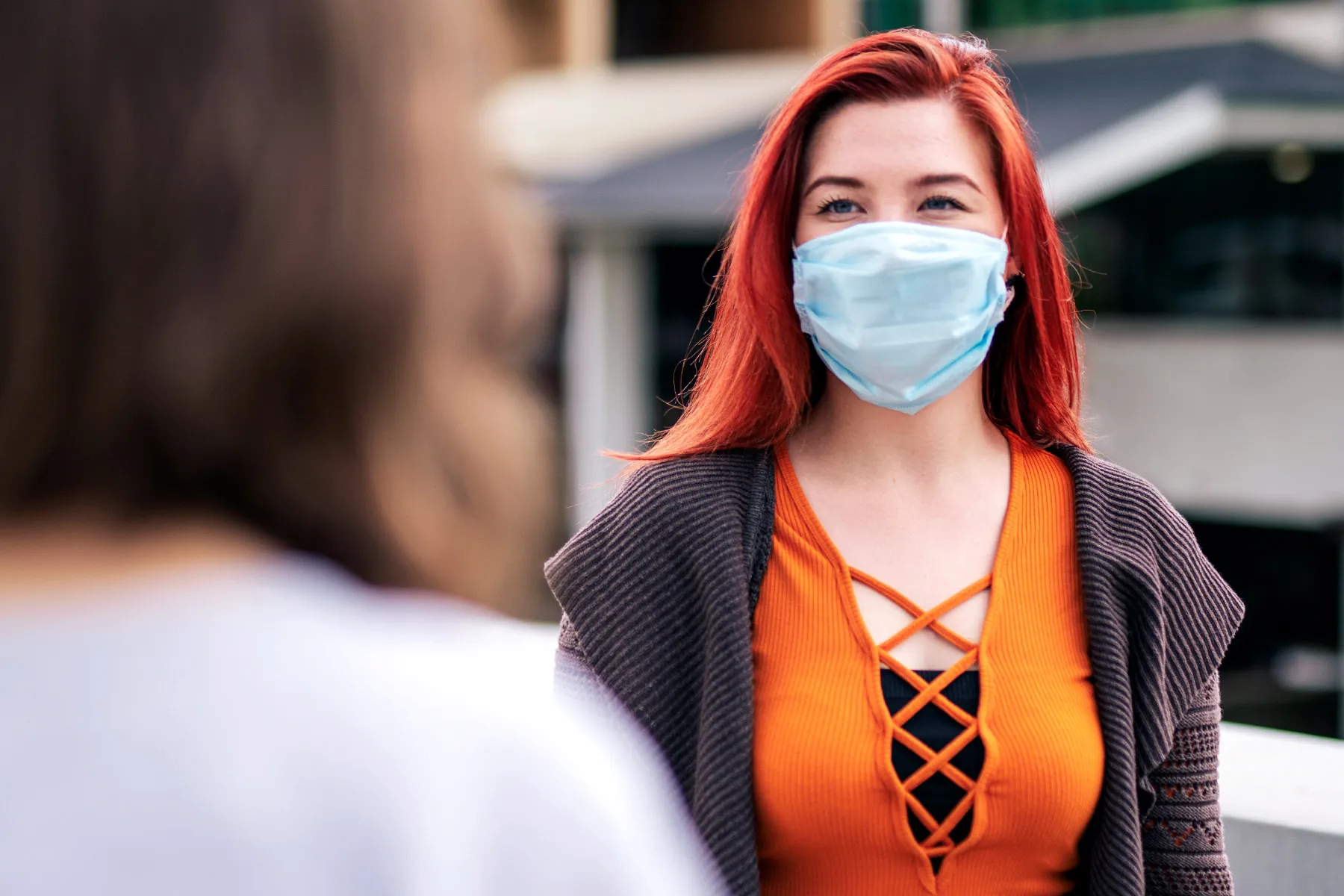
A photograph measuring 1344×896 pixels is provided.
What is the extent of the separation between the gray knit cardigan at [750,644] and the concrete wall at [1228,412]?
677 centimetres

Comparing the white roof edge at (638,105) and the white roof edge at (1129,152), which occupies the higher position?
the white roof edge at (638,105)

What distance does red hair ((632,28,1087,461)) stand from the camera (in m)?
2.14

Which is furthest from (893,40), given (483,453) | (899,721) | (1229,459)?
(1229,459)

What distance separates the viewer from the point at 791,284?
226 cm

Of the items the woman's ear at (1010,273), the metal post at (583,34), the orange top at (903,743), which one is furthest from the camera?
the metal post at (583,34)

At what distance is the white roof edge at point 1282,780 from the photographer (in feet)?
7.69

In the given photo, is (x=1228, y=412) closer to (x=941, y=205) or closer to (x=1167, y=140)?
(x=1167, y=140)

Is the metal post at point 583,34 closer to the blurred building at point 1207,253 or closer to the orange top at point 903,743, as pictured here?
the blurred building at point 1207,253

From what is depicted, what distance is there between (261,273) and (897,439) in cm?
158

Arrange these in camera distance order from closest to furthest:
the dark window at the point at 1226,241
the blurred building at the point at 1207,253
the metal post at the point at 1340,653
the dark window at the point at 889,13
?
the blurred building at the point at 1207,253
the metal post at the point at 1340,653
the dark window at the point at 1226,241
the dark window at the point at 889,13

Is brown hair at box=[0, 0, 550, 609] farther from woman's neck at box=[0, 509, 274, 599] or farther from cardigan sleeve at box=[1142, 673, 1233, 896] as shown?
cardigan sleeve at box=[1142, 673, 1233, 896]

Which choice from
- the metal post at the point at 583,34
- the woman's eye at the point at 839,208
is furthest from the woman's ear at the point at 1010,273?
the metal post at the point at 583,34

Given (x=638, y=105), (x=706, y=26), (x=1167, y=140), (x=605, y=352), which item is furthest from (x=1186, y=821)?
(x=706, y=26)

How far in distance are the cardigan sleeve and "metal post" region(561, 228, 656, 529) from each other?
9583mm
